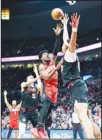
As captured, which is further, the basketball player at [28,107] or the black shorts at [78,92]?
the basketball player at [28,107]

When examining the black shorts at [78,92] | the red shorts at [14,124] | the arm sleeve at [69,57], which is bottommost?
the red shorts at [14,124]

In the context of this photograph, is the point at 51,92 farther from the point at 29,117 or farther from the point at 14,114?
the point at 14,114

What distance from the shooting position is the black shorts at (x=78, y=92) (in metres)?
6.54

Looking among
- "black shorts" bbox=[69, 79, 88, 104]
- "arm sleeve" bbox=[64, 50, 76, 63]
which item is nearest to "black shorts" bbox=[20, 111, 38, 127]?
"black shorts" bbox=[69, 79, 88, 104]

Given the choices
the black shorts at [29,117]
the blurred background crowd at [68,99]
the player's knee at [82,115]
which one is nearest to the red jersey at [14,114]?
the blurred background crowd at [68,99]

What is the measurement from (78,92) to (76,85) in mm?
128

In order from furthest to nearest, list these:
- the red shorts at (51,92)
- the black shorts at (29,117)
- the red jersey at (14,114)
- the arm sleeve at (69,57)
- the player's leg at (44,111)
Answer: the red jersey at (14,114) → the black shorts at (29,117) → the red shorts at (51,92) → the player's leg at (44,111) → the arm sleeve at (69,57)

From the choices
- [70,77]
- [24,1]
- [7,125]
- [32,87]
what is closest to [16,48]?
[24,1]

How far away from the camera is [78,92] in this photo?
21.7ft

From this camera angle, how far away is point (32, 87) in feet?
29.5

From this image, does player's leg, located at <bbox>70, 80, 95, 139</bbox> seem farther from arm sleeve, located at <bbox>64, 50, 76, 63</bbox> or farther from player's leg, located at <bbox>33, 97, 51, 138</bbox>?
player's leg, located at <bbox>33, 97, 51, 138</bbox>

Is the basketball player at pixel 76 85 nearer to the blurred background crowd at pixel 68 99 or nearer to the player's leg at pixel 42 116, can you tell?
the player's leg at pixel 42 116

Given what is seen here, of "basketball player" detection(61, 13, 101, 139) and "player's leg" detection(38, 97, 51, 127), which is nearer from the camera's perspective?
"basketball player" detection(61, 13, 101, 139)

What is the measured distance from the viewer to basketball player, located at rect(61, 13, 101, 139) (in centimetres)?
635
